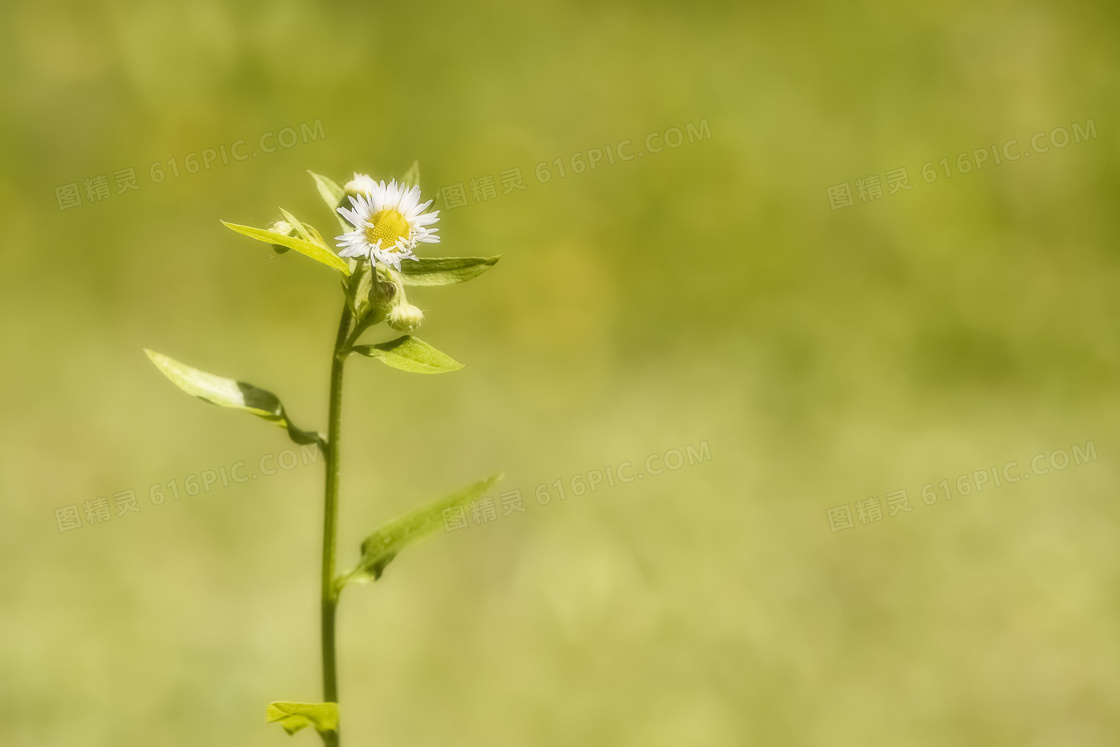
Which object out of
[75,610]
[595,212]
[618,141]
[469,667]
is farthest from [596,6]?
[75,610]

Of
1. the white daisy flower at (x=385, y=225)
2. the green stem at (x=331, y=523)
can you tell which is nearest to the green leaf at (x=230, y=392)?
the green stem at (x=331, y=523)

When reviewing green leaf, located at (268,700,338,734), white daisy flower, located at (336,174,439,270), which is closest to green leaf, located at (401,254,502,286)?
white daisy flower, located at (336,174,439,270)

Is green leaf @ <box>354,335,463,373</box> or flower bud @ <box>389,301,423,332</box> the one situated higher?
flower bud @ <box>389,301,423,332</box>

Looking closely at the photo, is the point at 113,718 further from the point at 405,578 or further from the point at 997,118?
the point at 997,118

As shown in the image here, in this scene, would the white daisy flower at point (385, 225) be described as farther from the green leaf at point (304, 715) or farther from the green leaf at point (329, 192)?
the green leaf at point (304, 715)

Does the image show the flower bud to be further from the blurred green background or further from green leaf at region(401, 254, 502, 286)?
the blurred green background

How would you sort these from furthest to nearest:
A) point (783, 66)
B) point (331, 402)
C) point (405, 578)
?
point (783, 66) → point (405, 578) → point (331, 402)
